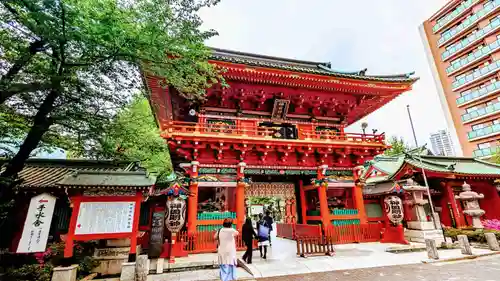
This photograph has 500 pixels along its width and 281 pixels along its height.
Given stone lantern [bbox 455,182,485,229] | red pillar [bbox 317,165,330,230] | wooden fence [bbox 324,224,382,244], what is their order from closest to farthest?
wooden fence [bbox 324,224,382,244] → red pillar [bbox 317,165,330,230] → stone lantern [bbox 455,182,485,229]

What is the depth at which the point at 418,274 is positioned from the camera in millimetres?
6285

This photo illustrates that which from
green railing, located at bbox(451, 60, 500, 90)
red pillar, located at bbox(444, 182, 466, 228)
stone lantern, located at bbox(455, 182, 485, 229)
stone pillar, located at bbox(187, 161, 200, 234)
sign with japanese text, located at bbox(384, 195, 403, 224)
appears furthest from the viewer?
green railing, located at bbox(451, 60, 500, 90)

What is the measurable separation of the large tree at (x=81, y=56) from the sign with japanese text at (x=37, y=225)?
3.16 ft

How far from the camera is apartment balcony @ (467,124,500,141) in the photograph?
24.0m

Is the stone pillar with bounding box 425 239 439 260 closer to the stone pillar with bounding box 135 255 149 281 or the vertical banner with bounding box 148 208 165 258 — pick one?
the stone pillar with bounding box 135 255 149 281

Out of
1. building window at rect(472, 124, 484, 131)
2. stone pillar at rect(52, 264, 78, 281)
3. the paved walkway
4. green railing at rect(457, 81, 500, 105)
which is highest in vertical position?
green railing at rect(457, 81, 500, 105)

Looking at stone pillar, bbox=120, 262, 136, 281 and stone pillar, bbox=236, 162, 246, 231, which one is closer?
stone pillar, bbox=120, 262, 136, 281

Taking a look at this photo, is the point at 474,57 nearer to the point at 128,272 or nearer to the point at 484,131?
the point at 484,131

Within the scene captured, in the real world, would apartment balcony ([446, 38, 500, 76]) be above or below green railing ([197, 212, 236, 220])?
above

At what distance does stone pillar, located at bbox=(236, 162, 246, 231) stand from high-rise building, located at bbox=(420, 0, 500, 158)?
3018 cm

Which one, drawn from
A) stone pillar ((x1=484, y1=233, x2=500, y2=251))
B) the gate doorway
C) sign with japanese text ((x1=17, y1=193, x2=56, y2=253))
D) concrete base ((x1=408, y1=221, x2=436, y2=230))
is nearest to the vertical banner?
sign with japanese text ((x1=17, y1=193, x2=56, y2=253))

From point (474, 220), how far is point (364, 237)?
757 cm

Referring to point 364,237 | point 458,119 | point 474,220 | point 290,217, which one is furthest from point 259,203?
point 458,119

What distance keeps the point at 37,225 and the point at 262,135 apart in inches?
336
